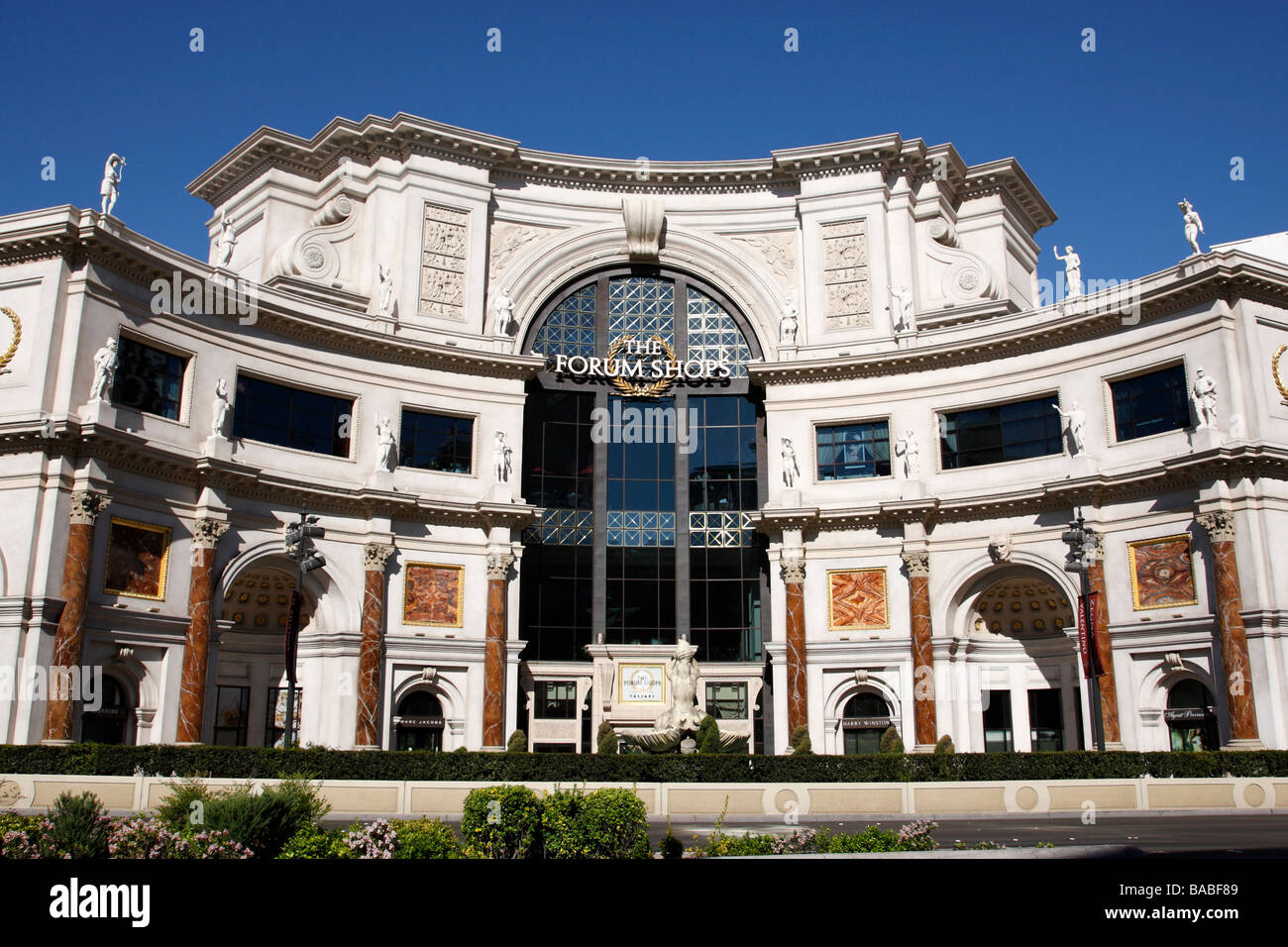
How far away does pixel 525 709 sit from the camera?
155 feet

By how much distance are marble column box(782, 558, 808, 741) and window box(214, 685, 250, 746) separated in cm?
2244

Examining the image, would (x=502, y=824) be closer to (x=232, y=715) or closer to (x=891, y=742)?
(x=891, y=742)

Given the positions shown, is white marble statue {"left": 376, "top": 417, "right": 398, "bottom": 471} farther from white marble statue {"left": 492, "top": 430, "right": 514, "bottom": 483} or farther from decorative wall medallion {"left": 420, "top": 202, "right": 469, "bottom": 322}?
decorative wall medallion {"left": 420, "top": 202, "right": 469, "bottom": 322}

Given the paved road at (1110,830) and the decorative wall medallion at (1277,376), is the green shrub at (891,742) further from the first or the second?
the decorative wall medallion at (1277,376)

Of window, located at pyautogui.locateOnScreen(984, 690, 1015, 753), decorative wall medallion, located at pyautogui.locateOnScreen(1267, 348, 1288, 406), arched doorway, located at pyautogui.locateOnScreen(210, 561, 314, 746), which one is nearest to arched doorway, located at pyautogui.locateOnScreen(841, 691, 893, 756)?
window, located at pyautogui.locateOnScreen(984, 690, 1015, 753)

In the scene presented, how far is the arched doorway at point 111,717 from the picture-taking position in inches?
1406

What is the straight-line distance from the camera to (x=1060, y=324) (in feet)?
143

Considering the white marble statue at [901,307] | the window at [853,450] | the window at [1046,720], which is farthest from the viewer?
the white marble statue at [901,307]

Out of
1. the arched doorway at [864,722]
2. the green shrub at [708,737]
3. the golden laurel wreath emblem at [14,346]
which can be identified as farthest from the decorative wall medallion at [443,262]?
the arched doorway at [864,722]

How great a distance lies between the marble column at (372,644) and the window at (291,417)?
194 inches

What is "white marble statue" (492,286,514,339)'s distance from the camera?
49.5 meters

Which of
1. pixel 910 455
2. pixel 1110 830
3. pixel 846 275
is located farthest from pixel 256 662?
pixel 1110 830

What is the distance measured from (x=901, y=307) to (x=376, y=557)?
25.6m
